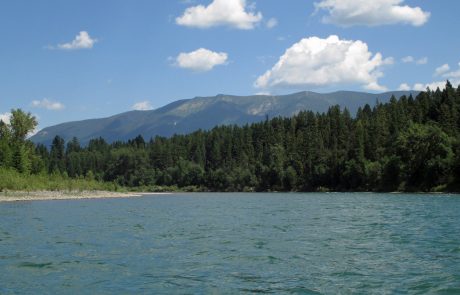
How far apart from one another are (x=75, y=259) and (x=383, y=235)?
60.1 feet

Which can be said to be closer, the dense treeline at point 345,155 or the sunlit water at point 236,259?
the sunlit water at point 236,259

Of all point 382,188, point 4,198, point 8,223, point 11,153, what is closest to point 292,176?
point 382,188

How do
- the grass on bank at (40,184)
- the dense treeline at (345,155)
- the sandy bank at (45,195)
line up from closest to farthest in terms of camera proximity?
the sandy bank at (45,195)
the grass on bank at (40,184)
the dense treeline at (345,155)

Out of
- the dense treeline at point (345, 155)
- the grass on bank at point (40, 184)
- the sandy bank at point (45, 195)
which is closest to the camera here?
the sandy bank at point (45, 195)

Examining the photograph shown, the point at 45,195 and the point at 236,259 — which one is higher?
the point at 236,259

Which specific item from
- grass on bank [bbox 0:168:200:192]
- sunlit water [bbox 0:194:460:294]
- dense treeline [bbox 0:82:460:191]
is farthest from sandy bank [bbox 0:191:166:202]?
sunlit water [bbox 0:194:460:294]

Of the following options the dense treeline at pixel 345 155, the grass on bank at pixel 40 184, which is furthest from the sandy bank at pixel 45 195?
the dense treeline at pixel 345 155

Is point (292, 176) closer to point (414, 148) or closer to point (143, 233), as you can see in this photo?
point (414, 148)

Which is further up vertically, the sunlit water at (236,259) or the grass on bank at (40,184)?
the grass on bank at (40,184)

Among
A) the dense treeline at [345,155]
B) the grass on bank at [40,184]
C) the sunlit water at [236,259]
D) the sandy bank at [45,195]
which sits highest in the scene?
the dense treeline at [345,155]

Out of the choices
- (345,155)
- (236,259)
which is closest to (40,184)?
(345,155)

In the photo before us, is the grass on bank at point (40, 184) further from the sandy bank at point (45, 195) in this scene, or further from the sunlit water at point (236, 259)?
the sunlit water at point (236, 259)

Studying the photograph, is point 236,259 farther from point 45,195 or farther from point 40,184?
point 40,184

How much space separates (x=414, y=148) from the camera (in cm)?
11812
